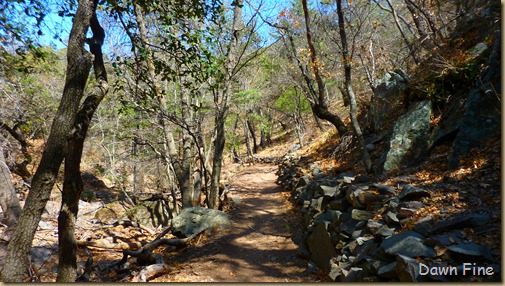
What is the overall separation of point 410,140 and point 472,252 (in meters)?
3.81

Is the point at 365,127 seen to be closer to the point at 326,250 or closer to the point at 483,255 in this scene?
the point at 326,250

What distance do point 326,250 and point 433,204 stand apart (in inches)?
74.5

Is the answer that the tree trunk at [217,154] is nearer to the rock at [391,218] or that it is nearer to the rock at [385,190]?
the rock at [385,190]

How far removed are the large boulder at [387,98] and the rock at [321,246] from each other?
4182 millimetres

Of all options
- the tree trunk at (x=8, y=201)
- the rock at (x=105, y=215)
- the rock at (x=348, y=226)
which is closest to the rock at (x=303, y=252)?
the rock at (x=348, y=226)

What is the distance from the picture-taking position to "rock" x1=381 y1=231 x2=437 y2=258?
2.73 meters

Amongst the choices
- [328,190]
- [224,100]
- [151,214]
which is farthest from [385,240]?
[151,214]

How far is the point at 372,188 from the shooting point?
15.6 feet

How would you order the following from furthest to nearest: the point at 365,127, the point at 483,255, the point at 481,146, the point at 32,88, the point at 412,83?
the point at 365,127 → the point at 32,88 → the point at 412,83 → the point at 481,146 → the point at 483,255

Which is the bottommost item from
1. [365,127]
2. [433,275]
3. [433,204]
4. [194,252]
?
[194,252]

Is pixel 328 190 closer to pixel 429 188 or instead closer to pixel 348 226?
pixel 348 226

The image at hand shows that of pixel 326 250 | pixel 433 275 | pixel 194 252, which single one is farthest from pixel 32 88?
pixel 433 275

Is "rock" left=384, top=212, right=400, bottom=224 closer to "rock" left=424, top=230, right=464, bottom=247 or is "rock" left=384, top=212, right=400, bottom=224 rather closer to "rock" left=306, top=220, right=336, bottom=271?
"rock" left=424, top=230, right=464, bottom=247

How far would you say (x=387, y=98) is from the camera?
8109 mm
